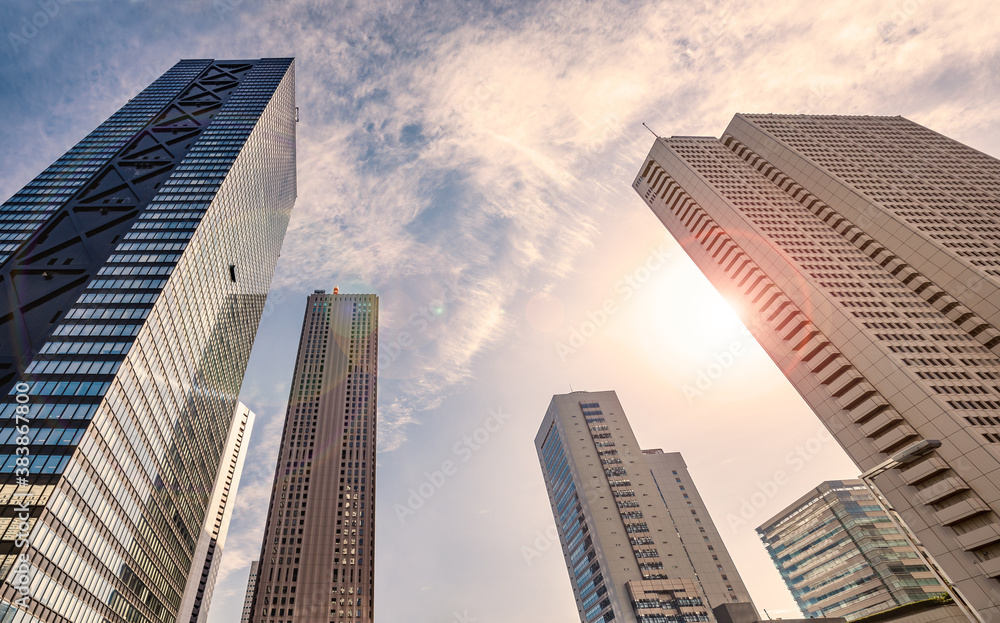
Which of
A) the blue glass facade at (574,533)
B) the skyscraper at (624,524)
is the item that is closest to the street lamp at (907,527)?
the skyscraper at (624,524)

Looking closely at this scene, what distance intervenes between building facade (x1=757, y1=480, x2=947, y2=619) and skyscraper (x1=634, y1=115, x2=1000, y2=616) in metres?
74.7

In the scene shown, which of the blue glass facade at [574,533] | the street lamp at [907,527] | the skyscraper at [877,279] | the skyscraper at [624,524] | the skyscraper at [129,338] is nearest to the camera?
the street lamp at [907,527]

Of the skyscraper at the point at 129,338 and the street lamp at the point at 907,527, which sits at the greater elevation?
the skyscraper at the point at 129,338

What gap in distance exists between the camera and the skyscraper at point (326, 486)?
125 metres

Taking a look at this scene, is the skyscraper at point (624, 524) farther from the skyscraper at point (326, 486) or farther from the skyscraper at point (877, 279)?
the skyscraper at point (877, 279)

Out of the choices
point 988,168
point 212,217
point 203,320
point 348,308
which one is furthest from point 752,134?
point 348,308

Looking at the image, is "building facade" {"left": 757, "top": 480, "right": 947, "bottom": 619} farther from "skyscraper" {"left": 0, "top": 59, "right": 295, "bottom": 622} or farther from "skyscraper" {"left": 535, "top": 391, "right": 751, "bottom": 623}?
"skyscraper" {"left": 0, "top": 59, "right": 295, "bottom": 622}

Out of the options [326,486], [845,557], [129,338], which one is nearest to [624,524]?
[845,557]

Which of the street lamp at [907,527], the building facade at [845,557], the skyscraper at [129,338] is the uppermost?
the skyscraper at [129,338]

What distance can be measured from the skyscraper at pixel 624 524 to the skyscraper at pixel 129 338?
9723cm

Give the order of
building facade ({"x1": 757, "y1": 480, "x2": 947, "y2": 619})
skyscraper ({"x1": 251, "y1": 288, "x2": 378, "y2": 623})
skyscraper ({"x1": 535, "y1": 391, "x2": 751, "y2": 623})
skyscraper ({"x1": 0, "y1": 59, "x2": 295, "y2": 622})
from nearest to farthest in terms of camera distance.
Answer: skyscraper ({"x1": 0, "y1": 59, "x2": 295, "y2": 622})
skyscraper ({"x1": 535, "y1": 391, "x2": 751, "y2": 623})
building facade ({"x1": 757, "y1": 480, "x2": 947, "y2": 619})
skyscraper ({"x1": 251, "y1": 288, "x2": 378, "y2": 623})

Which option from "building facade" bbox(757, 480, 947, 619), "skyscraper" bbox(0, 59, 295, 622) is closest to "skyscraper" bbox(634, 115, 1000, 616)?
"building facade" bbox(757, 480, 947, 619)

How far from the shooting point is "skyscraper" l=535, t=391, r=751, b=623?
113 meters

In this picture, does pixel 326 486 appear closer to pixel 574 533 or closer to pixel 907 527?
pixel 574 533
